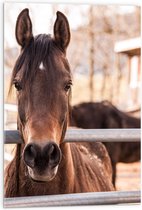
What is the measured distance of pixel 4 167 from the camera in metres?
1.92

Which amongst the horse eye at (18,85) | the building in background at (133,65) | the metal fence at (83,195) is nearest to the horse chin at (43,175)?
the metal fence at (83,195)

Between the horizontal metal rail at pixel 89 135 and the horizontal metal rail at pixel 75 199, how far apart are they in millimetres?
245

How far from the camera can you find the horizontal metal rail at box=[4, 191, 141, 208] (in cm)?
183

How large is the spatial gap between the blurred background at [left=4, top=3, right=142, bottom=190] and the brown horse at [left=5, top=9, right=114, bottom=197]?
127 mm

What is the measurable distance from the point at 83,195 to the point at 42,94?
19.9 inches

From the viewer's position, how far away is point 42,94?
172cm

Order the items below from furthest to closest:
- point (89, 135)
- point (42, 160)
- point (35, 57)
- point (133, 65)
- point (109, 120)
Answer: point (109, 120) < point (133, 65) < point (89, 135) < point (35, 57) < point (42, 160)

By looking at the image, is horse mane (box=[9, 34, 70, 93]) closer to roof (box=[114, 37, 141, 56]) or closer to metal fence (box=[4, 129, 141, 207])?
metal fence (box=[4, 129, 141, 207])

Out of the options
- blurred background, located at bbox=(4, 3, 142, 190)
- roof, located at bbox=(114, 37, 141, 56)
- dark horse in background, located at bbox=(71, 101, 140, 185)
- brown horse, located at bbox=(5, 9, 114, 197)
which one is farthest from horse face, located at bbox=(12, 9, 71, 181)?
dark horse in background, located at bbox=(71, 101, 140, 185)

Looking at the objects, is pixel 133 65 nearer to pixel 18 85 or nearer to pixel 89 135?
pixel 89 135

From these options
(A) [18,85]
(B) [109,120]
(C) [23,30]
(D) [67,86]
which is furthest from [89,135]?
(B) [109,120]

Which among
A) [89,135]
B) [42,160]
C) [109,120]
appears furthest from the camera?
[109,120]

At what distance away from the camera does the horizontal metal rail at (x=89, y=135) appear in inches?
71.5

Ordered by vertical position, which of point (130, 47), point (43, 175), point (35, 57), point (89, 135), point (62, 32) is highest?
point (130, 47)
